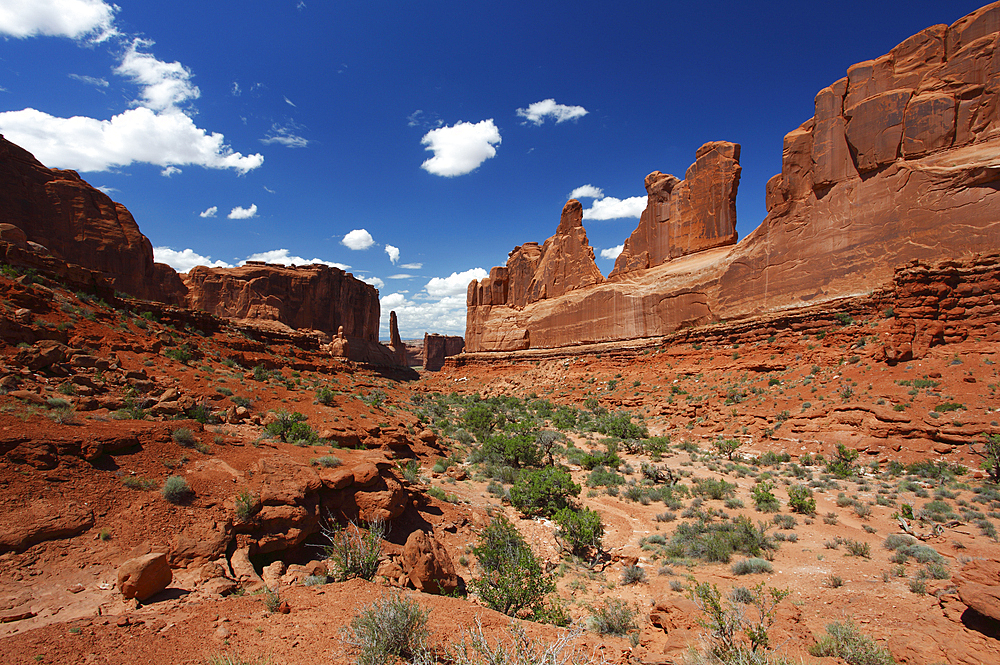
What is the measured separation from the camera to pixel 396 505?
754cm

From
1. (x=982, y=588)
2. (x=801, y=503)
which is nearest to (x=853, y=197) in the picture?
(x=801, y=503)

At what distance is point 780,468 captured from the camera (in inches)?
521

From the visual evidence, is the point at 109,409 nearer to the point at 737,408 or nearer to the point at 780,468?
the point at 780,468

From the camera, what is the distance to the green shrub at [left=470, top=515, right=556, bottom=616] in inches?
222

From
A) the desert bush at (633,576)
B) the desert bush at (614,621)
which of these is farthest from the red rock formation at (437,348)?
the desert bush at (614,621)

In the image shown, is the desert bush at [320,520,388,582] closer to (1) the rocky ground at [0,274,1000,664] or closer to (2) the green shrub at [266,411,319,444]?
(1) the rocky ground at [0,274,1000,664]

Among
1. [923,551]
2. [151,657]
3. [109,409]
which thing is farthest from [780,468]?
[109,409]

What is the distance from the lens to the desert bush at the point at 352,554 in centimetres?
554

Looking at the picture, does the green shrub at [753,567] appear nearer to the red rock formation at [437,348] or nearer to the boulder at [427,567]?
the boulder at [427,567]

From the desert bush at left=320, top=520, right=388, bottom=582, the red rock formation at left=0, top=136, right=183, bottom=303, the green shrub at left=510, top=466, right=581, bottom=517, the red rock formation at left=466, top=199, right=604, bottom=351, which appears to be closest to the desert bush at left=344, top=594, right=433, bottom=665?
the desert bush at left=320, top=520, right=388, bottom=582


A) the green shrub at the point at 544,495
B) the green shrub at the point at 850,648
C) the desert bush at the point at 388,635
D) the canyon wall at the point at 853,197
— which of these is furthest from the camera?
the canyon wall at the point at 853,197

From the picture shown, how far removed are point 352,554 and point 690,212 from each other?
1195 inches

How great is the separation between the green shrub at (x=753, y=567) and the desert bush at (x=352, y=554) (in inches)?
223

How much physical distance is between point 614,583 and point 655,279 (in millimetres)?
26352
